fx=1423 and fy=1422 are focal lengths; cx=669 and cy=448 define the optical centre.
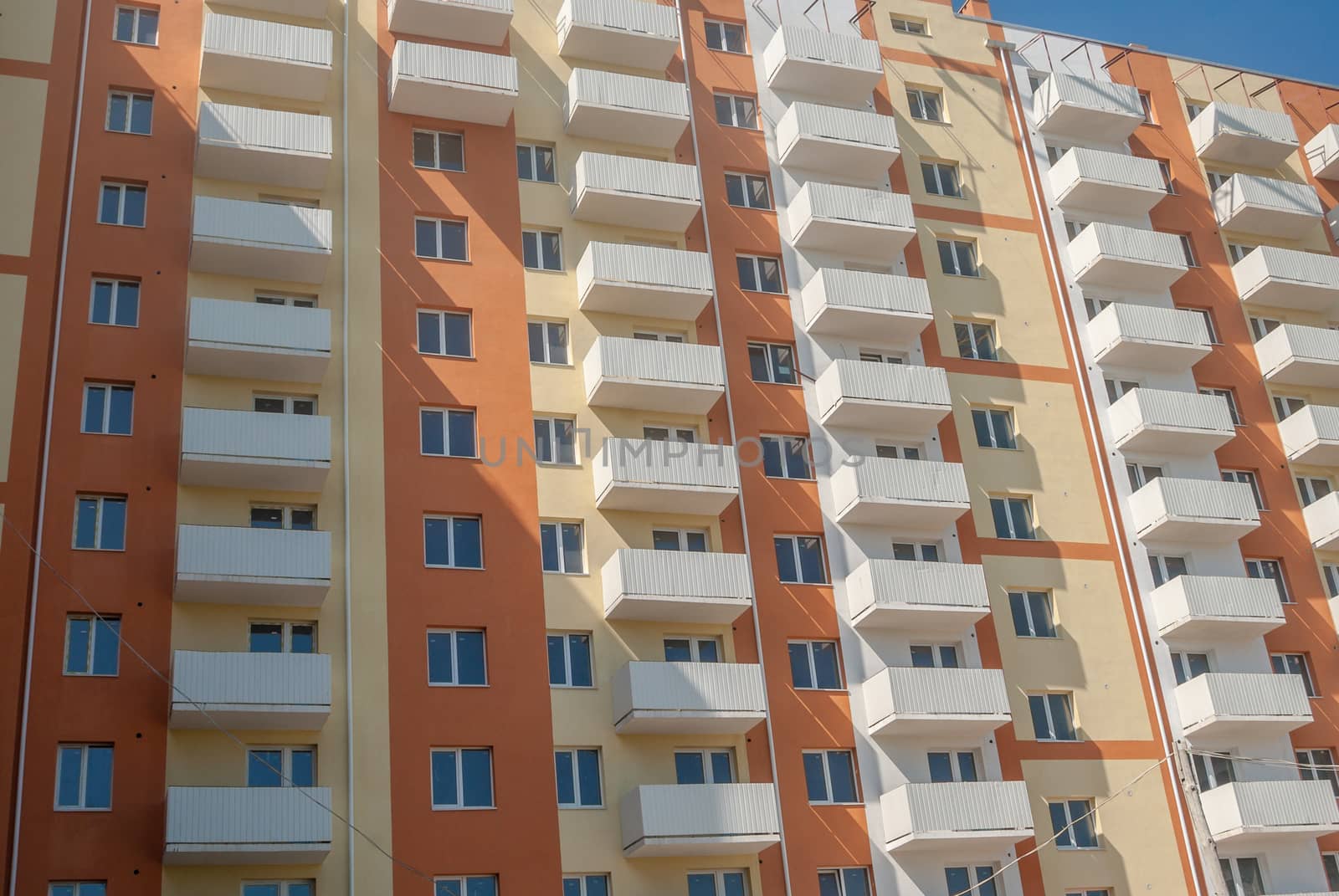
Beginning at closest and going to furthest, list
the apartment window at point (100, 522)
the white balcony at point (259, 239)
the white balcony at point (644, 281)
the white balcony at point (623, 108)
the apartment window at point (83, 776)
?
1. the apartment window at point (83, 776)
2. the apartment window at point (100, 522)
3. the white balcony at point (259, 239)
4. the white balcony at point (644, 281)
5. the white balcony at point (623, 108)

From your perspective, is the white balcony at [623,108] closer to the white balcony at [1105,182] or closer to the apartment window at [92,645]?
the white balcony at [1105,182]

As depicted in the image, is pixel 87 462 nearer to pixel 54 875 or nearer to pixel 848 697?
pixel 54 875

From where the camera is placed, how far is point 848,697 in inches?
1503

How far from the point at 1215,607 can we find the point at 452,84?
88.1 ft

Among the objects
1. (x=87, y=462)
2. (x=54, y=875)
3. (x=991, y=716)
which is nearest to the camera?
(x=54, y=875)

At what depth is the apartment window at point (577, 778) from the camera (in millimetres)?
35031

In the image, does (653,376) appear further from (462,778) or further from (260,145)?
(260,145)

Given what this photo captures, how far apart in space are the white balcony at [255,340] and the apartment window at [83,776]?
9775mm

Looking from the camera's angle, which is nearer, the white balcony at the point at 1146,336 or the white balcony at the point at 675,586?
the white balcony at the point at 675,586

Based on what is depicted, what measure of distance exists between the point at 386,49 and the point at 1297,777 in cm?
3433

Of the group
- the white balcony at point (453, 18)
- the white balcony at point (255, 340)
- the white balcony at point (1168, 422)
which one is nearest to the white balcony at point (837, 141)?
the white balcony at point (453, 18)

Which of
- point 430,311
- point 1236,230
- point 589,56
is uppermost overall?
point 589,56

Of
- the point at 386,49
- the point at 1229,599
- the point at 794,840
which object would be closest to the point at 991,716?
the point at 794,840

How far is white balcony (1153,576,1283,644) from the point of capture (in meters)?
41.4
